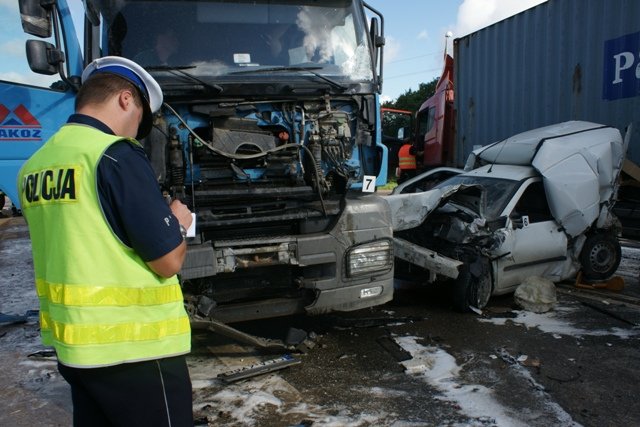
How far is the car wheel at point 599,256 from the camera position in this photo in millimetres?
6070

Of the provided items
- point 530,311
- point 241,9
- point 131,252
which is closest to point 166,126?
point 241,9

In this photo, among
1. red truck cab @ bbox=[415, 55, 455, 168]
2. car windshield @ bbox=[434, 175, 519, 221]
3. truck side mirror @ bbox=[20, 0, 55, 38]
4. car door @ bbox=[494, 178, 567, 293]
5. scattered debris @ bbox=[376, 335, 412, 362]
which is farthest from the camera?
red truck cab @ bbox=[415, 55, 455, 168]

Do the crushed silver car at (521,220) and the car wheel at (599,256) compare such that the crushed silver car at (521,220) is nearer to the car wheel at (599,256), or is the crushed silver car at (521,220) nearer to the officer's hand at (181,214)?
the car wheel at (599,256)

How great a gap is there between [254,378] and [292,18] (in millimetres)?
2842

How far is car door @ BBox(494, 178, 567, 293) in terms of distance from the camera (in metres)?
5.39

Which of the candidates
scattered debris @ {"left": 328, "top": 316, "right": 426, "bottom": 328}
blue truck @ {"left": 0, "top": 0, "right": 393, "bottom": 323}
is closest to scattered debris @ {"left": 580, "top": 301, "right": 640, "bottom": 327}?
scattered debris @ {"left": 328, "top": 316, "right": 426, "bottom": 328}

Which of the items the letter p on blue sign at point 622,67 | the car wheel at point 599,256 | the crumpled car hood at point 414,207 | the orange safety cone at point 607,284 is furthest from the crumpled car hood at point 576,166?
the letter p on blue sign at point 622,67

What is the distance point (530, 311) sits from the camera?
17.4 ft

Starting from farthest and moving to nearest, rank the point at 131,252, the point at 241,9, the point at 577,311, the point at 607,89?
1. the point at 607,89
2. the point at 577,311
3. the point at 241,9
4. the point at 131,252

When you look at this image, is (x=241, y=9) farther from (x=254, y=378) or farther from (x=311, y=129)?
(x=254, y=378)

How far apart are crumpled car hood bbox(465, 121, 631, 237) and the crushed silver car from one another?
0.01m

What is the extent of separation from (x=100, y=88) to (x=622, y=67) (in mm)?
7691

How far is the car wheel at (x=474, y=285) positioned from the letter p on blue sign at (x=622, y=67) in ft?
12.9

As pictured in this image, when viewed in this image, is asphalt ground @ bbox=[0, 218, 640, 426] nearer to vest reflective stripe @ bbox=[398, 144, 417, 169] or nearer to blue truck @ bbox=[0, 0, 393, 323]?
blue truck @ bbox=[0, 0, 393, 323]
